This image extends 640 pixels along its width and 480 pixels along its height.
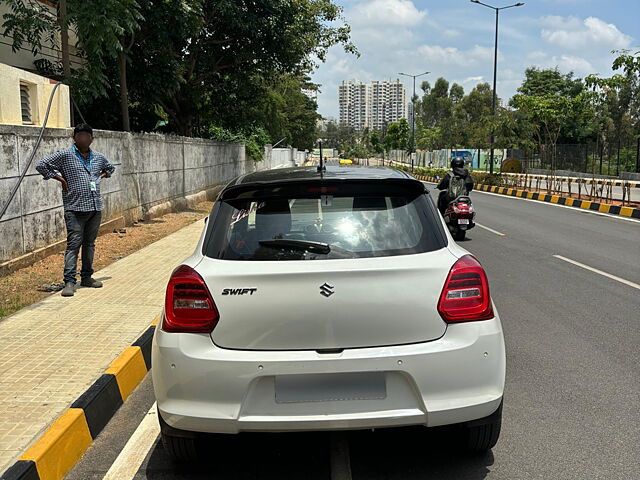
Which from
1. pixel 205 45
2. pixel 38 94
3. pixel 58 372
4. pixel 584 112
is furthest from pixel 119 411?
pixel 584 112

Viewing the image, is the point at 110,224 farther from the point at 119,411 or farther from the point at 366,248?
the point at 366,248

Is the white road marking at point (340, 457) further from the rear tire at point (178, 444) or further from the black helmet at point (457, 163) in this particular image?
the black helmet at point (457, 163)

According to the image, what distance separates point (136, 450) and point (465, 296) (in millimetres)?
2056

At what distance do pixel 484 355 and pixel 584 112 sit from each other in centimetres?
4387

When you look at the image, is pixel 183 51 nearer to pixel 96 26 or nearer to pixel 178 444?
pixel 96 26

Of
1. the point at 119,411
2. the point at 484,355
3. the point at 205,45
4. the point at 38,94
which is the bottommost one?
the point at 119,411

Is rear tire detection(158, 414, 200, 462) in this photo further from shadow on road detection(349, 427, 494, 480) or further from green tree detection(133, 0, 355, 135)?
green tree detection(133, 0, 355, 135)

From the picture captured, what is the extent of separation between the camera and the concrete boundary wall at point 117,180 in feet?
26.3

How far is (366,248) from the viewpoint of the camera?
3174 millimetres

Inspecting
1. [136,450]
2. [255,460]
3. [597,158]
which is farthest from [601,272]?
[597,158]

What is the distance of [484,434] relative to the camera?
129 inches

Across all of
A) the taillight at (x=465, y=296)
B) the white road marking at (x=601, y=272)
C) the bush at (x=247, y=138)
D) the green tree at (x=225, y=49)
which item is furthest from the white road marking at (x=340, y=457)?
the bush at (x=247, y=138)

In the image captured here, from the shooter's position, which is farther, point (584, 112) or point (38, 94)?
point (584, 112)

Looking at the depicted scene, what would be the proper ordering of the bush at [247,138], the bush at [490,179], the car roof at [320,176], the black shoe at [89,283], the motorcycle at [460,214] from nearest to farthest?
the car roof at [320,176]
the black shoe at [89,283]
the motorcycle at [460,214]
the bush at [247,138]
the bush at [490,179]
